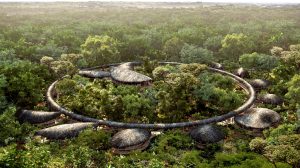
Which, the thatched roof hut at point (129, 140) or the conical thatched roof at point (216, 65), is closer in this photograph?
the thatched roof hut at point (129, 140)

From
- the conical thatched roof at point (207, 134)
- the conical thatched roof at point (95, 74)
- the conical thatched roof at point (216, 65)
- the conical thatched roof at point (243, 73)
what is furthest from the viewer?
the conical thatched roof at point (216, 65)

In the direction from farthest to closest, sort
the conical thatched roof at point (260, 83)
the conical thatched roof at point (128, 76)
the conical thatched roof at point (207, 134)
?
the conical thatched roof at point (128, 76)
the conical thatched roof at point (260, 83)
the conical thatched roof at point (207, 134)

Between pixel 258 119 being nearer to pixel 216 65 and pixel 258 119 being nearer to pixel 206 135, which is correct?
pixel 206 135

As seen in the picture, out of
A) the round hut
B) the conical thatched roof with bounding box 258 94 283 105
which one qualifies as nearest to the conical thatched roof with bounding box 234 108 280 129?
the round hut

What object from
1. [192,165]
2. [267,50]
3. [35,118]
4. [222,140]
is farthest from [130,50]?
[192,165]

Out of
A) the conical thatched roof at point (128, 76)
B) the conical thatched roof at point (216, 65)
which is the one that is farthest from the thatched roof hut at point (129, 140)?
the conical thatched roof at point (216, 65)

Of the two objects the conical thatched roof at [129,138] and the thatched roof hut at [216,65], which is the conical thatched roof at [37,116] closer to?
the conical thatched roof at [129,138]

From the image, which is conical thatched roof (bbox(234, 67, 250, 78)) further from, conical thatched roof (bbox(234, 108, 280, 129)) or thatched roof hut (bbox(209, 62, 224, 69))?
conical thatched roof (bbox(234, 108, 280, 129))
